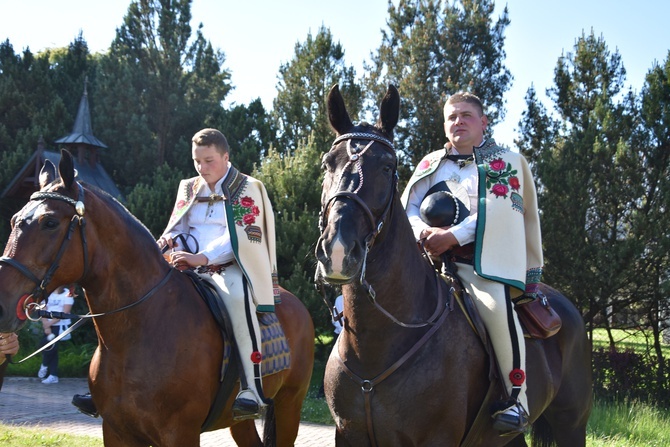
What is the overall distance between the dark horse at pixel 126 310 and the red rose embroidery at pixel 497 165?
2.35m

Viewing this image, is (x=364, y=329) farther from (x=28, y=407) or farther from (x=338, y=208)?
(x=28, y=407)

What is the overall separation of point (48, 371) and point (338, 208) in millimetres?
13293

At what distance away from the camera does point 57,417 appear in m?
10.4

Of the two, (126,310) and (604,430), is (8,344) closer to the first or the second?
(126,310)

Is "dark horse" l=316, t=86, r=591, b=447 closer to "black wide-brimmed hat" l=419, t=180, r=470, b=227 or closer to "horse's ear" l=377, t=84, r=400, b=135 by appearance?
"horse's ear" l=377, t=84, r=400, b=135

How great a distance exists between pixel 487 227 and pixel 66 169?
2673mm

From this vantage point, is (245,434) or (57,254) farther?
(245,434)

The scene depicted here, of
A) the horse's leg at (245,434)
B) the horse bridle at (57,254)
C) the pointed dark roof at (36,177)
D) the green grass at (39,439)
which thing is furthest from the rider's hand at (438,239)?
the pointed dark roof at (36,177)

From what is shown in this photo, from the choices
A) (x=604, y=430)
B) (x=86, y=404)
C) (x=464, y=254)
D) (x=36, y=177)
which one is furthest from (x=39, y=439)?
(x=36, y=177)

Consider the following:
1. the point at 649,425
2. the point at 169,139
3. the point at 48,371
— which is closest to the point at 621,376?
the point at 649,425

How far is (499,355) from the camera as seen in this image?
12.9 feet

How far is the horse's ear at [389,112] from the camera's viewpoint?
138 inches

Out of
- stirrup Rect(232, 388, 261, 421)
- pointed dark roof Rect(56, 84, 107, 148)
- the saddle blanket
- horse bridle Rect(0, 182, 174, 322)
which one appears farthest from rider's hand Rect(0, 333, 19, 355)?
pointed dark roof Rect(56, 84, 107, 148)

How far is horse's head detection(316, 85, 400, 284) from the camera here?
2.87 meters
